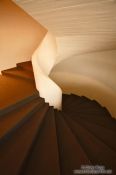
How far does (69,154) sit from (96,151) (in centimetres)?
47

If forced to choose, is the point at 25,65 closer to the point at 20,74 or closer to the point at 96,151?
the point at 20,74

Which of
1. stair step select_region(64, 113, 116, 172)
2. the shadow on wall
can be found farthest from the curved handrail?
the shadow on wall

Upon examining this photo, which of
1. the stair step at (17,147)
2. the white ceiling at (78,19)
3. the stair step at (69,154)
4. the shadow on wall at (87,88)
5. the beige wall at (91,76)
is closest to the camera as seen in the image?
the stair step at (17,147)

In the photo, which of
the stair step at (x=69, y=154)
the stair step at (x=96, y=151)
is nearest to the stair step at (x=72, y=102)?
the stair step at (x=96, y=151)

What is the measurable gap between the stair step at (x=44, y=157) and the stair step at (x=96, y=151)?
483 millimetres

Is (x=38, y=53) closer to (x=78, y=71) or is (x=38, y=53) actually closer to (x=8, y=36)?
(x=8, y=36)

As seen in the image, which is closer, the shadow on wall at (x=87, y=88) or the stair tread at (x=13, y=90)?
the stair tread at (x=13, y=90)

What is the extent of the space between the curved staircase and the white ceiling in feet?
4.35

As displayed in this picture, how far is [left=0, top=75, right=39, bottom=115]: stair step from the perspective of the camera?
3.18 m

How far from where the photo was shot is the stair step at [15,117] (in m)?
2.36

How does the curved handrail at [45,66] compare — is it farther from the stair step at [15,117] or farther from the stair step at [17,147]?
the stair step at [17,147]

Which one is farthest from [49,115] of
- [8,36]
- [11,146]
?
[8,36]

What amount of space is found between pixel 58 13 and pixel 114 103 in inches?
154

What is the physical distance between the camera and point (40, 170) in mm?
1987
